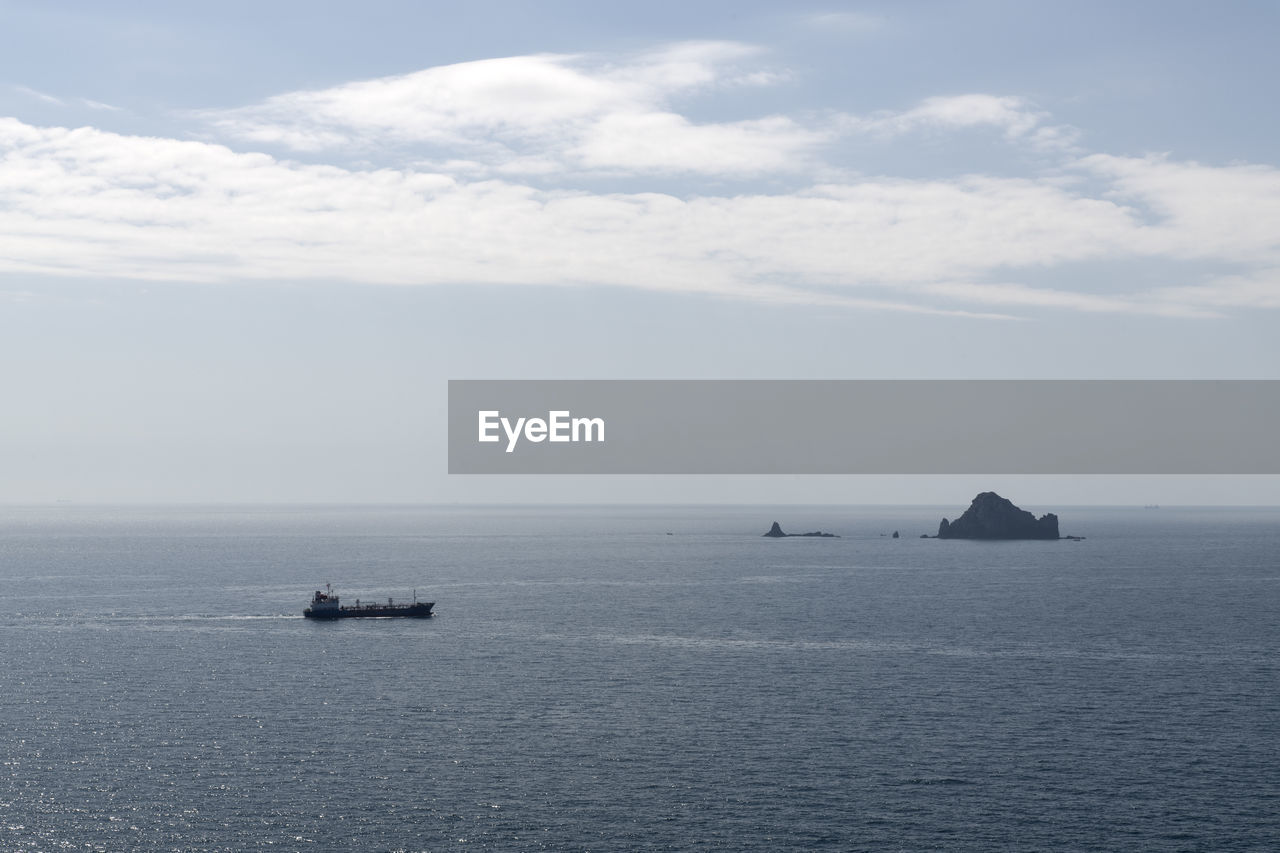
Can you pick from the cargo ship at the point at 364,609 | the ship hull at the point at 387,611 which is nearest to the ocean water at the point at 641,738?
the cargo ship at the point at 364,609

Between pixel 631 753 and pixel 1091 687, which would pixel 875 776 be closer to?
pixel 631 753

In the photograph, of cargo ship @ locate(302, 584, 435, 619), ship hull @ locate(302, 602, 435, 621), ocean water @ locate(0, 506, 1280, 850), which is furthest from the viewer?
ship hull @ locate(302, 602, 435, 621)

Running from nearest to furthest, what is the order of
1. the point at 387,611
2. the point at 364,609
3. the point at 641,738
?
1. the point at 641,738
2. the point at 364,609
3. the point at 387,611

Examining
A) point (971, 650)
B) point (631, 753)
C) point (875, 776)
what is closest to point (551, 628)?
point (971, 650)

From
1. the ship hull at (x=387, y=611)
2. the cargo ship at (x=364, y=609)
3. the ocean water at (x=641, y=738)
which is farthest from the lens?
the ship hull at (x=387, y=611)

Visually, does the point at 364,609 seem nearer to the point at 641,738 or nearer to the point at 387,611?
the point at 387,611

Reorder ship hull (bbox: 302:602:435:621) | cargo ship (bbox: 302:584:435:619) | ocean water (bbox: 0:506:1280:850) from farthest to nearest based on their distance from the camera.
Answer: ship hull (bbox: 302:602:435:621)
cargo ship (bbox: 302:584:435:619)
ocean water (bbox: 0:506:1280:850)

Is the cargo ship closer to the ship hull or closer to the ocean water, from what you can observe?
the ship hull

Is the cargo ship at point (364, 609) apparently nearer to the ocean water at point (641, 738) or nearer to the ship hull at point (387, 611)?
the ship hull at point (387, 611)

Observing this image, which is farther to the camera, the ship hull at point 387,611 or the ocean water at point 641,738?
the ship hull at point 387,611

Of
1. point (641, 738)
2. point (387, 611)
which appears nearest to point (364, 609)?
point (387, 611)

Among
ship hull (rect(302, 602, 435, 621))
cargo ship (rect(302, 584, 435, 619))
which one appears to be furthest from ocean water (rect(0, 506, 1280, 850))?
ship hull (rect(302, 602, 435, 621))

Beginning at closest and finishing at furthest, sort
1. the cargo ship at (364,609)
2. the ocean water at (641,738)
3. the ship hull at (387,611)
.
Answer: the ocean water at (641,738), the cargo ship at (364,609), the ship hull at (387,611)

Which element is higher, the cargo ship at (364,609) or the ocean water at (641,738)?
the cargo ship at (364,609)
